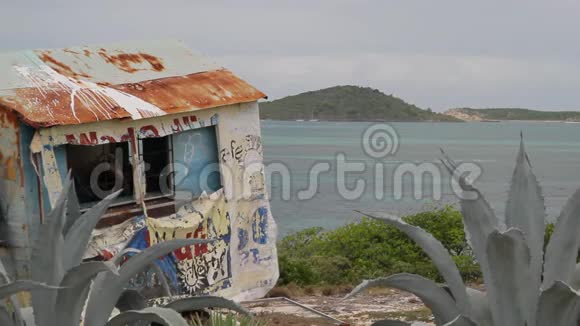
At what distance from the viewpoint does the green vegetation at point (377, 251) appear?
643 inches

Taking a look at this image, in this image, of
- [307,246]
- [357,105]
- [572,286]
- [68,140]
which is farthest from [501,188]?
[572,286]

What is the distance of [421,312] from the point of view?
399 inches

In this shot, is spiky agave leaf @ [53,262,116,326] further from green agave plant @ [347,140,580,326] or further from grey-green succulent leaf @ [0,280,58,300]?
green agave plant @ [347,140,580,326]

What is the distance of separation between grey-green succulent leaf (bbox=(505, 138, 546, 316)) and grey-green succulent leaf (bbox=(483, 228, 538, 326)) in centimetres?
7

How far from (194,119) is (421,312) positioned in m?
3.50

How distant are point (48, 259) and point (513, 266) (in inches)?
82.9

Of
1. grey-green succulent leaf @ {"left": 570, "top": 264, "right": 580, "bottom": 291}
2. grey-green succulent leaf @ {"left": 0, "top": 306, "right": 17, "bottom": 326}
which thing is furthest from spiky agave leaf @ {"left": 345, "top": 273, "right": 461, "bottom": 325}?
grey-green succulent leaf @ {"left": 0, "top": 306, "right": 17, "bottom": 326}

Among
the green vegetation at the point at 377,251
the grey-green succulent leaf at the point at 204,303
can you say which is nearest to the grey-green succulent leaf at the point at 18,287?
the grey-green succulent leaf at the point at 204,303

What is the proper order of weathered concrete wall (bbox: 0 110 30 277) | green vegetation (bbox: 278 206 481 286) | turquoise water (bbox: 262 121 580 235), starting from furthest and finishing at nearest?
turquoise water (bbox: 262 121 580 235)
green vegetation (bbox: 278 206 481 286)
weathered concrete wall (bbox: 0 110 30 277)

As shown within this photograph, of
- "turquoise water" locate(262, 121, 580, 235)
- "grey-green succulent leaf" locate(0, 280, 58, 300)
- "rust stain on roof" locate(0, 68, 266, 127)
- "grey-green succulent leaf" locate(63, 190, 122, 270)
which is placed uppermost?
"rust stain on roof" locate(0, 68, 266, 127)

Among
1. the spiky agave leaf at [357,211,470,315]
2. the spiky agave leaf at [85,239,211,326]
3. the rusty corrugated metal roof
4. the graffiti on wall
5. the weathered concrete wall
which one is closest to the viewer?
the spiky agave leaf at [357,211,470,315]

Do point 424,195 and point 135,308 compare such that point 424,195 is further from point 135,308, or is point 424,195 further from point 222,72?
point 135,308

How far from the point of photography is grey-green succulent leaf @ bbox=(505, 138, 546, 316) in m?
3.99

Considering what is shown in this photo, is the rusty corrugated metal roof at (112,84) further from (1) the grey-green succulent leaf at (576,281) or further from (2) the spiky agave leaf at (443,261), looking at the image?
(1) the grey-green succulent leaf at (576,281)
